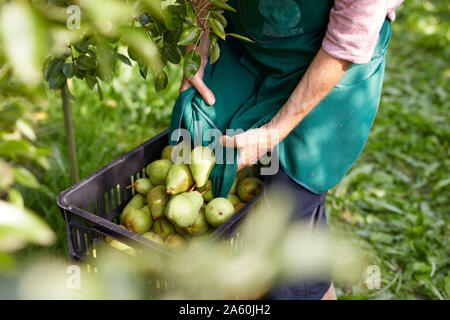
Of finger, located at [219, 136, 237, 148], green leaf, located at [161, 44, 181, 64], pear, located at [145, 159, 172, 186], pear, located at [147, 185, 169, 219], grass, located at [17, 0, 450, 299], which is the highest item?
green leaf, located at [161, 44, 181, 64]

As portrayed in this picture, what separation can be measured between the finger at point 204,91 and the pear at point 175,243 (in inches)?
20.4

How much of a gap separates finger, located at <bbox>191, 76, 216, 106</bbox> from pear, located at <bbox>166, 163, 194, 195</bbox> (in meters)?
0.27

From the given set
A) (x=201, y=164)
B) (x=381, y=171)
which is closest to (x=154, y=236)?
(x=201, y=164)

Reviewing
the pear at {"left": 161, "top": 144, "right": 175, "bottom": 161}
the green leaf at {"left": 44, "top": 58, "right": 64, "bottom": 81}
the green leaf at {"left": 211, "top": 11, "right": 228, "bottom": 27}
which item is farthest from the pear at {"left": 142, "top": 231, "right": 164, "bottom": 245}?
the green leaf at {"left": 211, "top": 11, "right": 228, "bottom": 27}

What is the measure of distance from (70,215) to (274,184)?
71 cm

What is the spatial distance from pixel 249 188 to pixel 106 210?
0.56 metres

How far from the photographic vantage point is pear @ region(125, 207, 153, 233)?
1.63 metres

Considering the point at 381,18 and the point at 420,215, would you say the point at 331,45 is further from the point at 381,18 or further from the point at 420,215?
the point at 420,215

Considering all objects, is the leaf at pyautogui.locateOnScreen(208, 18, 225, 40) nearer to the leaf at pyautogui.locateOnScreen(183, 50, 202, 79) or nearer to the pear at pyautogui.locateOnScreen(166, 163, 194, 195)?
the leaf at pyautogui.locateOnScreen(183, 50, 202, 79)

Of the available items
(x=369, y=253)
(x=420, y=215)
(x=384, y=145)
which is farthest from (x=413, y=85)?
(x=369, y=253)

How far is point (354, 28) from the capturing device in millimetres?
1287

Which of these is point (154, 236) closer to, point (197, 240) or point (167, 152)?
point (197, 240)

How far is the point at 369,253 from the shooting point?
2361 mm
